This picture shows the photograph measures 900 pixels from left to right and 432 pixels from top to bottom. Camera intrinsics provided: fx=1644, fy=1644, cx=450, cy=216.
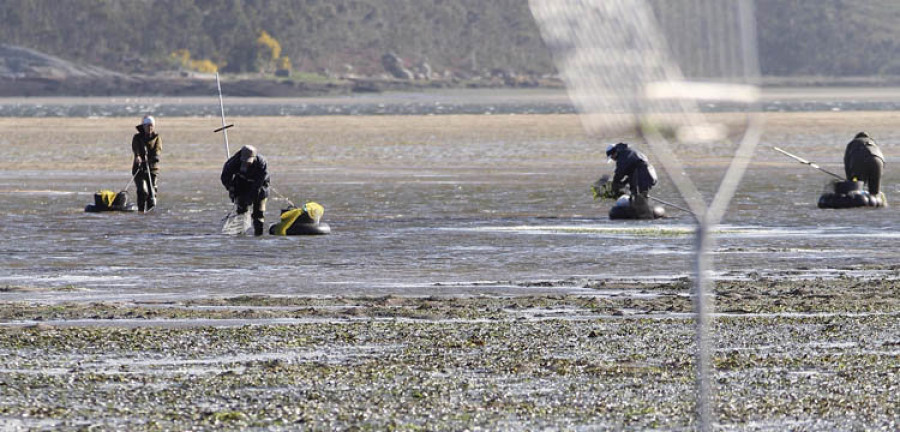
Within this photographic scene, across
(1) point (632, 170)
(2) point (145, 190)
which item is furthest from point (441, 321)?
(2) point (145, 190)

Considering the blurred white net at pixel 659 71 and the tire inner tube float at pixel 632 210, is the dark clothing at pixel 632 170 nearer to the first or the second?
the tire inner tube float at pixel 632 210

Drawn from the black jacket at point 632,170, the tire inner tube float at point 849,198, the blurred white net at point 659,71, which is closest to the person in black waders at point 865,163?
the tire inner tube float at point 849,198

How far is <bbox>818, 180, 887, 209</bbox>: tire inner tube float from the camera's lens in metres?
28.0

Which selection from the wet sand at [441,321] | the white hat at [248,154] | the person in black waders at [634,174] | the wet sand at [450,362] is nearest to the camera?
the wet sand at [450,362]

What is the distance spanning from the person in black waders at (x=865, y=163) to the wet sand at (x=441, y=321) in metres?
1.15

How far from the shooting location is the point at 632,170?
84.3 feet

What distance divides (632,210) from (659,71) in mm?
19261

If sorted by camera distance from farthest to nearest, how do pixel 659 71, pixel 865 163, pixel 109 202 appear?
pixel 865 163 → pixel 109 202 → pixel 659 71

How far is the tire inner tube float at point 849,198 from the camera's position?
2805 centimetres

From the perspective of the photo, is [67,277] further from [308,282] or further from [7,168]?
[7,168]

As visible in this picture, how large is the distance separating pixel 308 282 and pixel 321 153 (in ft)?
113

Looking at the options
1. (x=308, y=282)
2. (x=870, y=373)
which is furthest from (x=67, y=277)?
(x=870, y=373)

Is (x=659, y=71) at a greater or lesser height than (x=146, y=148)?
greater

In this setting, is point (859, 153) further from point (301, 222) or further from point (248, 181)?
point (248, 181)
